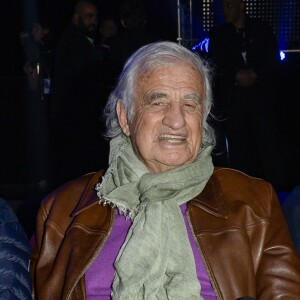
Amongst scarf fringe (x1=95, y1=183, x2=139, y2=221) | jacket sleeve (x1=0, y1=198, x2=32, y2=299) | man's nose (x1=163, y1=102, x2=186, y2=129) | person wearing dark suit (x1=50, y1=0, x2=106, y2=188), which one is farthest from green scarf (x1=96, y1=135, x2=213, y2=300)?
person wearing dark suit (x1=50, y1=0, x2=106, y2=188)

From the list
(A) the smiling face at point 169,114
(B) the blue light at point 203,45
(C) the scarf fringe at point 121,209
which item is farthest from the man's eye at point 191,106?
(B) the blue light at point 203,45

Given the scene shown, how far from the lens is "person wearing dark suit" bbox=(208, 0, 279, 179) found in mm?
6727

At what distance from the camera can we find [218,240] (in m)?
2.96

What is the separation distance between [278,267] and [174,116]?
0.67 meters

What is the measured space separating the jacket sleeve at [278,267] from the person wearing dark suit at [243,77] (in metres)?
3.74

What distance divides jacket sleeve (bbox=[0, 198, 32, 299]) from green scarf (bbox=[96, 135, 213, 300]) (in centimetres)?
33

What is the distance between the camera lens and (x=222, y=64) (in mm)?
6770

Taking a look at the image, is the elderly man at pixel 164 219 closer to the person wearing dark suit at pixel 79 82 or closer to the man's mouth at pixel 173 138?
the man's mouth at pixel 173 138

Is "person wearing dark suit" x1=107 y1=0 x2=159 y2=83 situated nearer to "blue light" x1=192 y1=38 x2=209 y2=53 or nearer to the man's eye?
"blue light" x1=192 y1=38 x2=209 y2=53

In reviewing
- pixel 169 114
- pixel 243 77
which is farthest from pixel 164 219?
pixel 243 77

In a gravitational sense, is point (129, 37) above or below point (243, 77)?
above

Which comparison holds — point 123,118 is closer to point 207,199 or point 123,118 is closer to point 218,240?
point 207,199

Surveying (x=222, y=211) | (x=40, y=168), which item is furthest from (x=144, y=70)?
(x=40, y=168)

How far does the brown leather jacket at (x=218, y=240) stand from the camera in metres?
2.90
